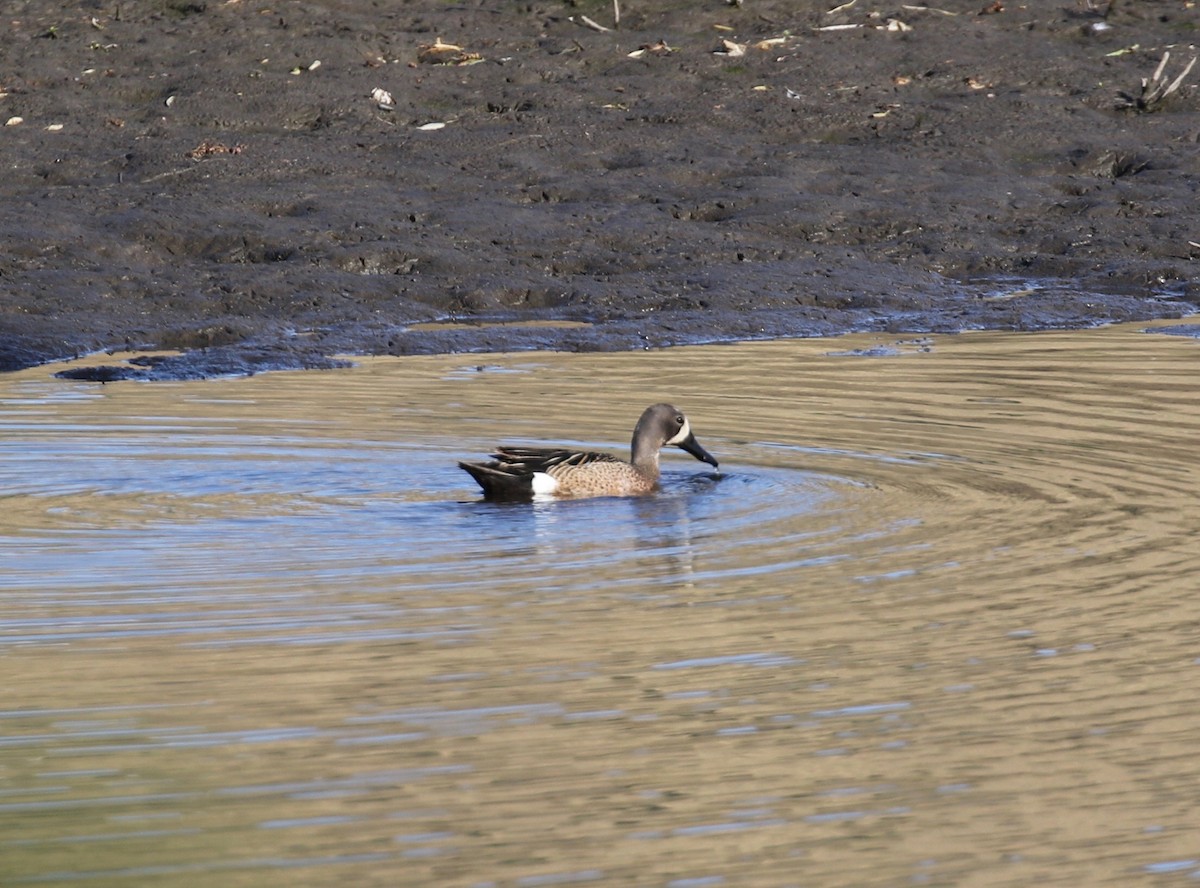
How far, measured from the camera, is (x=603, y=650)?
6203 millimetres

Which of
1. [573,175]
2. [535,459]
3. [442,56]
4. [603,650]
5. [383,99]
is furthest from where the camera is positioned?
[442,56]

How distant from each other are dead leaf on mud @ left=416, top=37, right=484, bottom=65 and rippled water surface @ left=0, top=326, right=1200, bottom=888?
29.9ft

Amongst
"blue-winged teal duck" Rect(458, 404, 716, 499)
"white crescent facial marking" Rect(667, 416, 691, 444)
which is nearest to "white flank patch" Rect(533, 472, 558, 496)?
"blue-winged teal duck" Rect(458, 404, 716, 499)

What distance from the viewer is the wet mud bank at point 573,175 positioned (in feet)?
47.7

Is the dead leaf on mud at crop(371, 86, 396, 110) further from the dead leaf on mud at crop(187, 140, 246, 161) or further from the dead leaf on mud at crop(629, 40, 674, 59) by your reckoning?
the dead leaf on mud at crop(629, 40, 674, 59)

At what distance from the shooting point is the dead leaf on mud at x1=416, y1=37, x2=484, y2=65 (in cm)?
1977

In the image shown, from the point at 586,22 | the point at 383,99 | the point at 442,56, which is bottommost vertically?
the point at 383,99

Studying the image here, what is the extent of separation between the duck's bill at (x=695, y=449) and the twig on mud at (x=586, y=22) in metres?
11.8

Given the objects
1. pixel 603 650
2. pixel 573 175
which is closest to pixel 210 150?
pixel 573 175

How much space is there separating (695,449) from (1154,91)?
11.1 metres

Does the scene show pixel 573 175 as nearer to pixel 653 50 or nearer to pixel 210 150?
pixel 210 150

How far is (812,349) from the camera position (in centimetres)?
1360

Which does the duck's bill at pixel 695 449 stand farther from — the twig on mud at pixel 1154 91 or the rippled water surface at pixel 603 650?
the twig on mud at pixel 1154 91

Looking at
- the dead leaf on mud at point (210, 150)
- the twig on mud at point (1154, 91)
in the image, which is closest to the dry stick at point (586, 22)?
the dead leaf on mud at point (210, 150)
